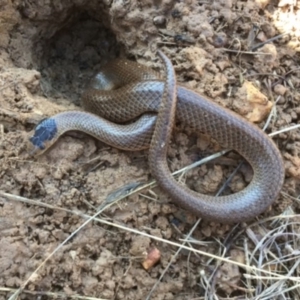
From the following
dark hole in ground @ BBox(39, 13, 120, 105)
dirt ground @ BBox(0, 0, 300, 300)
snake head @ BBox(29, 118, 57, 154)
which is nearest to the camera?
dirt ground @ BBox(0, 0, 300, 300)

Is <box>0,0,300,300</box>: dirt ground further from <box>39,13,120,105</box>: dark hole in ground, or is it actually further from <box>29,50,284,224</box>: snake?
<box>39,13,120,105</box>: dark hole in ground

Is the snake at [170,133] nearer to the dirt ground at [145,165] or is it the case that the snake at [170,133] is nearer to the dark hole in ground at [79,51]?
the dirt ground at [145,165]

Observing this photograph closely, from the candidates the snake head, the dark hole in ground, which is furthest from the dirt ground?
the dark hole in ground

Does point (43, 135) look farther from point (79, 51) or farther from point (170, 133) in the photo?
point (79, 51)

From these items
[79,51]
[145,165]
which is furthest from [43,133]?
[79,51]

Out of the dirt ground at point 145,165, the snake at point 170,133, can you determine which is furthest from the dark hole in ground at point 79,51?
the snake at point 170,133

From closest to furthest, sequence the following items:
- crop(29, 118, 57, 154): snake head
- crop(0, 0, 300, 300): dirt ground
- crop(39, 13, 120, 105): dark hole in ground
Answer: crop(0, 0, 300, 300): dirt ground < crop(29, 118, 57, 154): snake head < crop(39, 13, 120, 105): dark hole in ground

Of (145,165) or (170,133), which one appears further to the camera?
(145,165)
